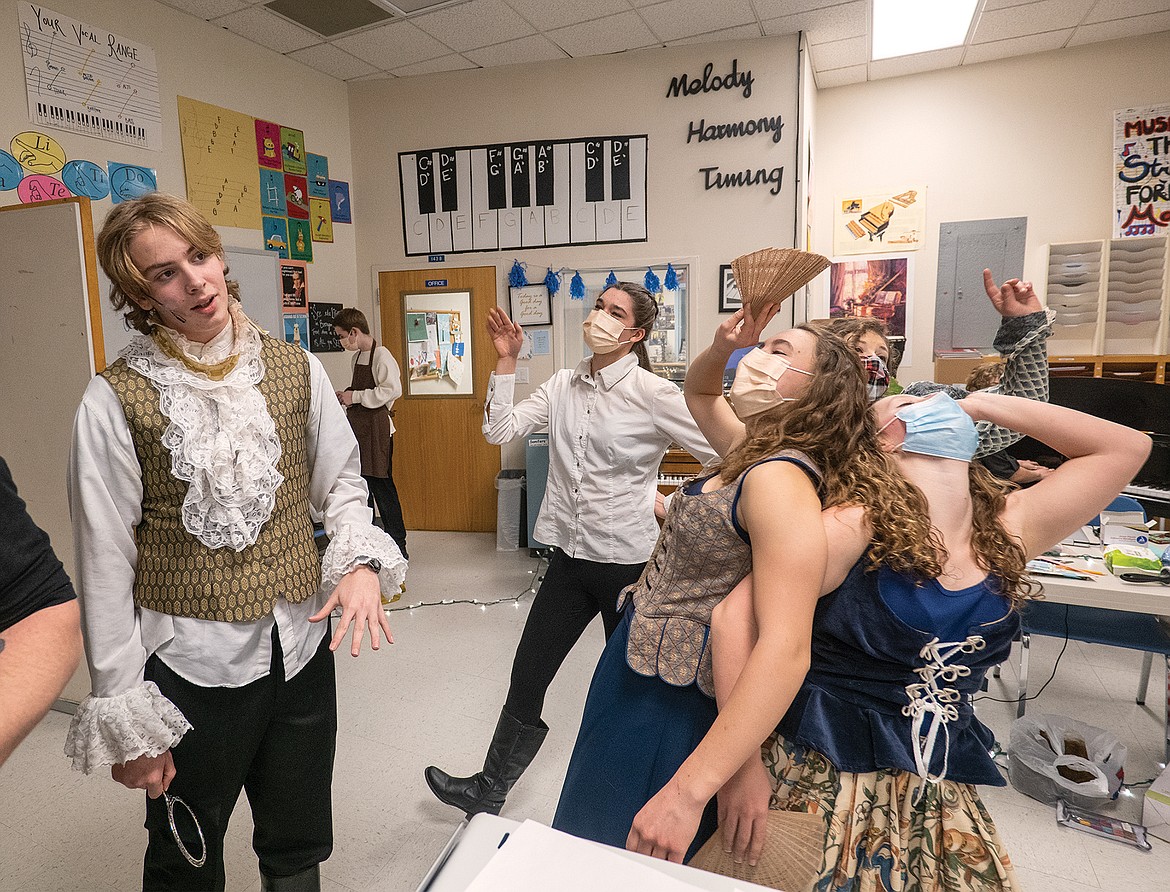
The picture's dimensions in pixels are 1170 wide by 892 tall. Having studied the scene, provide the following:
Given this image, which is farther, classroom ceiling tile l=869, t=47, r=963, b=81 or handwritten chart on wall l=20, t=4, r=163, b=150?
classroom ceiling tile l=869, t=47, r=963, b=81

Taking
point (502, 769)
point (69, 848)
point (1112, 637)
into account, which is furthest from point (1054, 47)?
point (69, 848)

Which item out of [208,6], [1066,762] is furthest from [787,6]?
[1066,762]

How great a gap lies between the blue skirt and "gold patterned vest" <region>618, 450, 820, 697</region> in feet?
0.12

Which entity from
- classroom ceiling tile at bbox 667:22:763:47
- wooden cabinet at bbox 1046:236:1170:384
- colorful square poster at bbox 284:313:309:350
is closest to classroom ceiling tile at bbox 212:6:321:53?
colorful square poster at bbox 284:313:309:350

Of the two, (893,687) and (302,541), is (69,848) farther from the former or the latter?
(893,687)

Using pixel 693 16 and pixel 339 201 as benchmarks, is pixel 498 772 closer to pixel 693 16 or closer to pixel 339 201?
pixel 693 16

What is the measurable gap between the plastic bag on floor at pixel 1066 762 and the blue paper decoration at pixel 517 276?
3889 millimetres

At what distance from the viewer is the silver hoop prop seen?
1.25m

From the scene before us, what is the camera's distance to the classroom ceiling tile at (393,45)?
4320 millimetres

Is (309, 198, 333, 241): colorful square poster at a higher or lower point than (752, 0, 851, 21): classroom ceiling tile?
lower

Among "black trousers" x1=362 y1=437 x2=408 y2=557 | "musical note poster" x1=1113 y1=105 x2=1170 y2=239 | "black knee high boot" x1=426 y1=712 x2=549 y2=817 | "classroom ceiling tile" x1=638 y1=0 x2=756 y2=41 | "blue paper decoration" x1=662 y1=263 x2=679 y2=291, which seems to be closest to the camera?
"black knee high boot" x1=426 y1=712 x2=549 y2=817

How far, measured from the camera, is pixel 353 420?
444cm

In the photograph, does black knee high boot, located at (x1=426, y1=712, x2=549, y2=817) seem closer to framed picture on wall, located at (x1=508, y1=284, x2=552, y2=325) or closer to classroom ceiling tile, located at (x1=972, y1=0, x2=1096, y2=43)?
framed picture on wall, located at (x1=508, y1=284, x2=552, y2=325)

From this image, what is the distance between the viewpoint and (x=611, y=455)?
2131 millimetres
